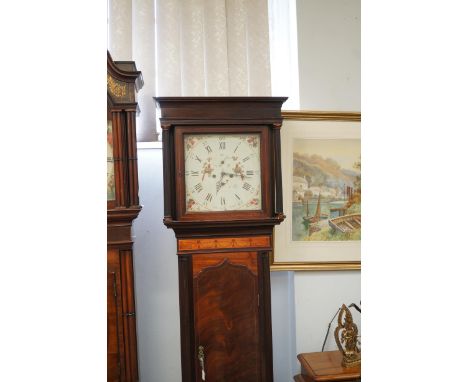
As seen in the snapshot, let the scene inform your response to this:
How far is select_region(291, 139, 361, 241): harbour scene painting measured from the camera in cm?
186

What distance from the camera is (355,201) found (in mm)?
1896

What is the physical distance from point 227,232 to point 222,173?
0.22 metres

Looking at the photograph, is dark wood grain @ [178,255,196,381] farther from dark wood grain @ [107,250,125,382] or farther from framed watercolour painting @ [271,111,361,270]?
framed watercolour painting @ [271,111,361,270]

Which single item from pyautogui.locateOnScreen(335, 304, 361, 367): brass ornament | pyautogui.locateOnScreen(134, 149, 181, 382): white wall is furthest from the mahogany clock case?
pyautogui.locateOnScreen(335, 304, 361, 367): brass ornament

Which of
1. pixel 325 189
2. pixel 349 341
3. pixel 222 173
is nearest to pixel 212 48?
pixel 222 173

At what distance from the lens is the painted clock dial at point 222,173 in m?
1.41

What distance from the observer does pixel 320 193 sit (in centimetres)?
188

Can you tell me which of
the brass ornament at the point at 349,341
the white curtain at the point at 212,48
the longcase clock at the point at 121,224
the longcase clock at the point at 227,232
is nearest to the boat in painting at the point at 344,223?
the brass ornament at the point at 349,341

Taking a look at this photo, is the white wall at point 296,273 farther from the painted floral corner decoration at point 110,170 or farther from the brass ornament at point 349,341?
the painted floral corner decoration at point 110,170

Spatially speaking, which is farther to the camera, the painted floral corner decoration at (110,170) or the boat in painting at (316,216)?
the boat in painting at (316,216)

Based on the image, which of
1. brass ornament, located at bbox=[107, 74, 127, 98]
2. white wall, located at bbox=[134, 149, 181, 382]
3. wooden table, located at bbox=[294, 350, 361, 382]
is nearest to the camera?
brass ornament, located at bbox=[107, 74, 127, 98]

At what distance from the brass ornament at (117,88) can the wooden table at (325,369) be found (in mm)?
1326

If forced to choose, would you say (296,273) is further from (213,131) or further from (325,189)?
(213,131)
